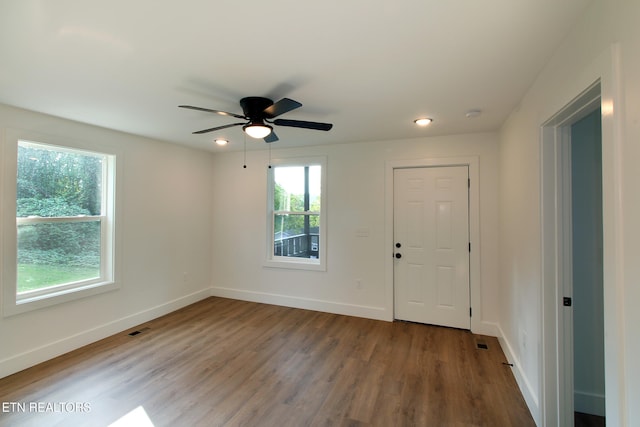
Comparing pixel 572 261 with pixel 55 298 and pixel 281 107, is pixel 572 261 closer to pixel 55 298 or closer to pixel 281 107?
pixel 281 107

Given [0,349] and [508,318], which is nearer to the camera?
[0,349]

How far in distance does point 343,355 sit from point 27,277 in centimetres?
323

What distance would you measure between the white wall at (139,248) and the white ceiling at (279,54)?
33.9 inches

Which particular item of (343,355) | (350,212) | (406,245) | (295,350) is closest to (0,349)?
(295,350)

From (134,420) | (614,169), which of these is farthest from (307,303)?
(614,169)

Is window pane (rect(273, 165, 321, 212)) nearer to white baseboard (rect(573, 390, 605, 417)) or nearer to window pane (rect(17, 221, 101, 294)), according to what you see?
window pane (rect(17, 221, 101, 294))

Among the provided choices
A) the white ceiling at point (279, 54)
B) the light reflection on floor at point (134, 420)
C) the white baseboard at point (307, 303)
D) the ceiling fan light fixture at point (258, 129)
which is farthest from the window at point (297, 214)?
the light reflection on floor at point (134, 420)

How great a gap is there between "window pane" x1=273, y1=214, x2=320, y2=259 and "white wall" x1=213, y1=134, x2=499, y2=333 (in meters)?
Result: 0.25

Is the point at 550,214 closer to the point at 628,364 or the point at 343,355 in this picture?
the point at 628,364

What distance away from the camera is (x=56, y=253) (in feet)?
10.0

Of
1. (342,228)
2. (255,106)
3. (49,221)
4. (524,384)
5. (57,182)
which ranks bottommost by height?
(524,384)

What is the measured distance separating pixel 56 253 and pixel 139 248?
87cm

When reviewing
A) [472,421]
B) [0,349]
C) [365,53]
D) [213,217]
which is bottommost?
[472,421]

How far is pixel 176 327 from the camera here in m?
3.69
